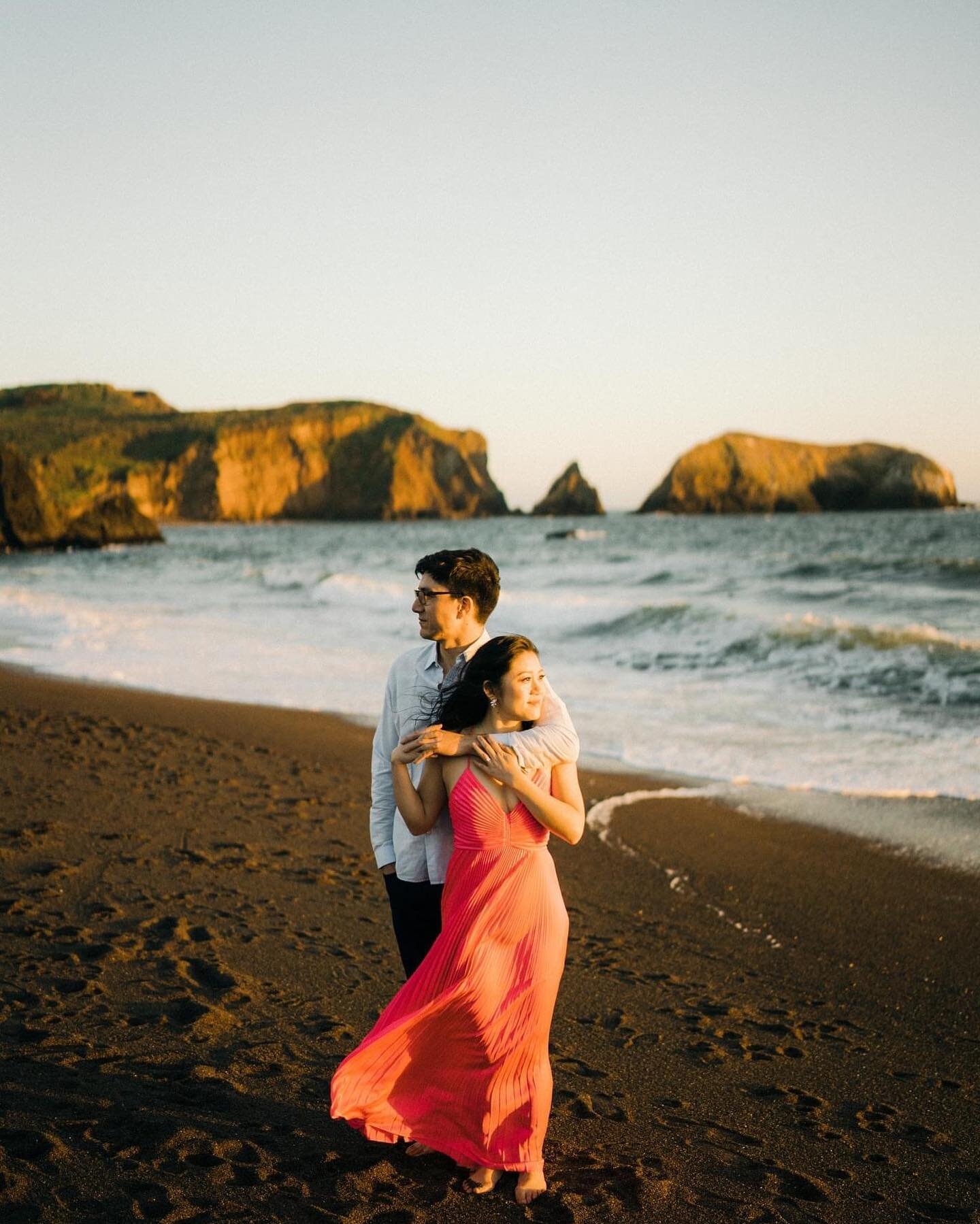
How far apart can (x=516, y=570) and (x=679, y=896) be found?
3569cm

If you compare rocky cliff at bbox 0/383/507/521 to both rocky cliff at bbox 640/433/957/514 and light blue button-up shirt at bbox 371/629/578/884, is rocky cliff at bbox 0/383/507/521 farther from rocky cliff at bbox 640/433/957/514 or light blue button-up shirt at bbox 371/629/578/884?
light blue button-up shirt at bbox 371/629/578/884

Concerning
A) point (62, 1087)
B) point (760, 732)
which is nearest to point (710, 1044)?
point (62, 1087)

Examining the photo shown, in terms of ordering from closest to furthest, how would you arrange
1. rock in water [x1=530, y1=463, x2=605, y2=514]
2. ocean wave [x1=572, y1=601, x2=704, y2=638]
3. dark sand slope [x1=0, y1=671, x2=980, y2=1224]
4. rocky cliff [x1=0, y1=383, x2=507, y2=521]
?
dark sand slope [x1=0, y1=671, x2=980, y2=1224], ocean wave [x1=572, y1=601, x2=704, y2=638], rocky cliff [x1=0, y1=383, x2=507, y2=521], rock in water [x1=530, y1=463, x2=605, y2=514]

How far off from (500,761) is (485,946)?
18.8 inches

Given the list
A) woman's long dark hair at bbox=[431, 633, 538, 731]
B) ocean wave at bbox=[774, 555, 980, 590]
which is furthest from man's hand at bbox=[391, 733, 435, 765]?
ocean wave at bbox=[774, 555, 980, 590]

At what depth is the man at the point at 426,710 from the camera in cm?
285

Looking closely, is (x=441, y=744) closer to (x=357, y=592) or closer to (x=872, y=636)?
(x=872, y=636)

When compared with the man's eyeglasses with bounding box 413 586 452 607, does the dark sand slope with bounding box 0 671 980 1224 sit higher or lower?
lower

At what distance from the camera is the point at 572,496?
5349 inches

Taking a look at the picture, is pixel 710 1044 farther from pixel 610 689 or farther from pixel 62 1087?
pixel 610 689

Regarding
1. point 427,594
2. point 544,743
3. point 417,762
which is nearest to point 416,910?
point 417,762

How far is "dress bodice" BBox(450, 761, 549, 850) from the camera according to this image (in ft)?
8.75

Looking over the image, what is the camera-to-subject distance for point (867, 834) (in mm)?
6488

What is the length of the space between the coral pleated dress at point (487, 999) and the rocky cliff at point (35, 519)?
57474 millimetres
